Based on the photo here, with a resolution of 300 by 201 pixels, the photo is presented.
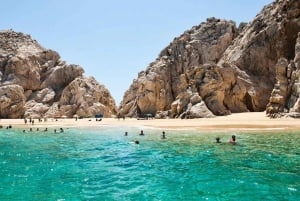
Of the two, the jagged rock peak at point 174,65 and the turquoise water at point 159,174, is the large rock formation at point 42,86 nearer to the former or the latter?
the jagged rock peak at point 174,65

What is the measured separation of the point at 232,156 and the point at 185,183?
340 inches

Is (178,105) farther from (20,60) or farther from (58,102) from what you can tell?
(20,60)

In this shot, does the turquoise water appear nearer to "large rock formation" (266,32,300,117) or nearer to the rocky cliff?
"large rock formation" (266,32,300,117)

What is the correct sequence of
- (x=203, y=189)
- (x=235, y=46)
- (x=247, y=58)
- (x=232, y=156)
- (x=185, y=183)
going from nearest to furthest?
(x=203, y=189)
(x=185, y=183)
(x=232, y=156)
(x=247, y=58)
(x=235, y=46)

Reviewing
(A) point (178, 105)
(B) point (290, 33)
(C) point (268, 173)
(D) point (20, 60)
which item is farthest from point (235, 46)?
(C) point (268, 173)

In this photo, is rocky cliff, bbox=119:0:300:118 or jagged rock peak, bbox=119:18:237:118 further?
jagged rock peak, bbox=119:18:237:118

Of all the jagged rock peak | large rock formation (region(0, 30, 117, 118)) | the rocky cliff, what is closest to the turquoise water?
the rocky cliff

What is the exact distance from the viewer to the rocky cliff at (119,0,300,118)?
67.3 meters

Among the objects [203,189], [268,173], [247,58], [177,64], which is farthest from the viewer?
[177,64]

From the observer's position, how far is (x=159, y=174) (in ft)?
57.3

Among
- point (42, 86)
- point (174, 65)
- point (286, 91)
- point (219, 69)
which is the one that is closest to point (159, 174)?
point (286, 91)

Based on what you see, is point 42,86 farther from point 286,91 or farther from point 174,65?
point 286,91

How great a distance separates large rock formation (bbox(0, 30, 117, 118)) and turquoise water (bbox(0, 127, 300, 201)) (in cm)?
6730

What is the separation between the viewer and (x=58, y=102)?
95.1 meters
